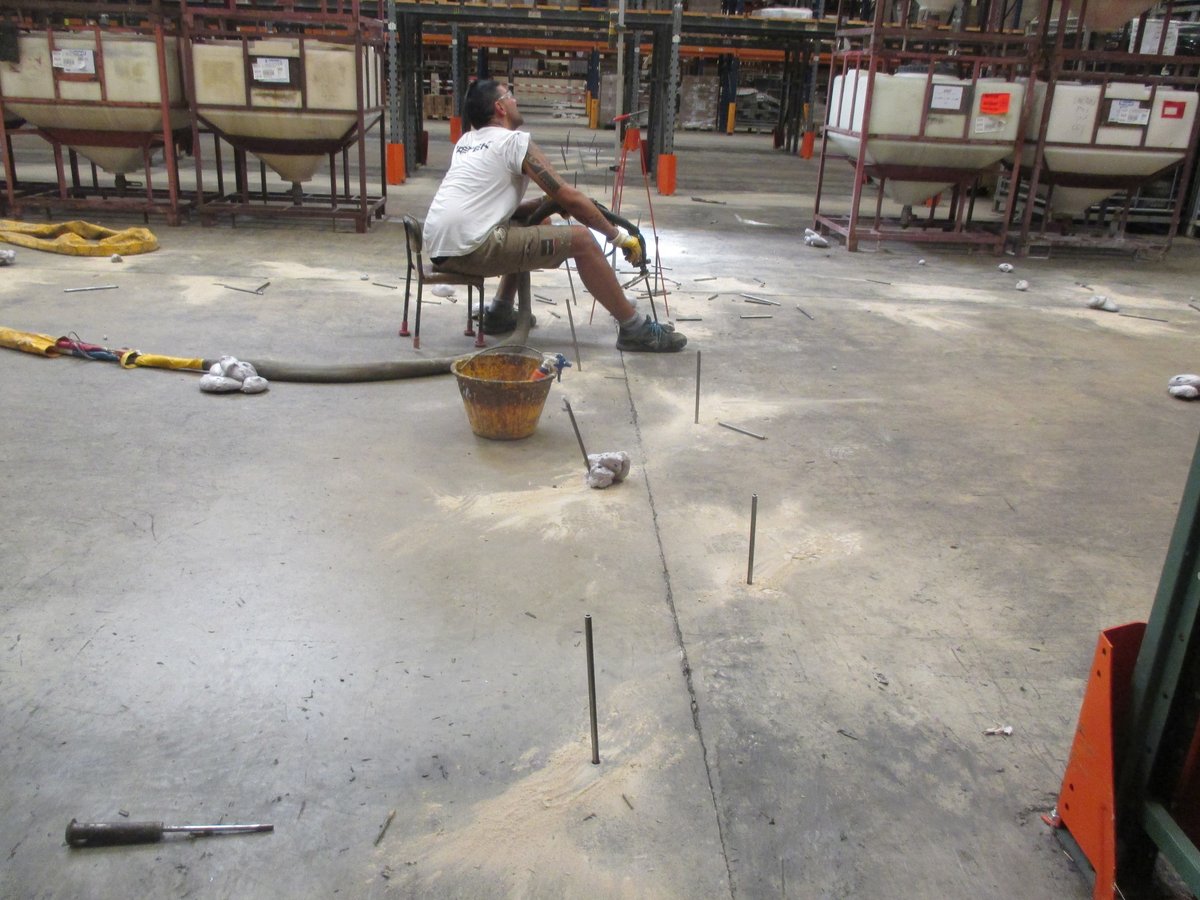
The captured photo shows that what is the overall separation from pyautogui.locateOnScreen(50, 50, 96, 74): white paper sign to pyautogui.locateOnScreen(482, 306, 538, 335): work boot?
5196 millimetres

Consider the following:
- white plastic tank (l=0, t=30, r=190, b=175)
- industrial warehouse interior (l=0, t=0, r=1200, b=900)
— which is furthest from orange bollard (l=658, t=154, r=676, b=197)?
white plastic tank (l=0, t=30, r=190, b=175)

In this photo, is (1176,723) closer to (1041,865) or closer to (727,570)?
(1041,865)

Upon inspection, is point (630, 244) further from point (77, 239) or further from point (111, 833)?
point (77, 239)

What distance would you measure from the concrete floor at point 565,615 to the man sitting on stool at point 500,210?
1.91ft

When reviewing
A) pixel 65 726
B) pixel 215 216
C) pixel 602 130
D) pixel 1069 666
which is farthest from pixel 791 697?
pixel 602 130

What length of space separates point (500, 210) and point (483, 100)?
0.58 metres

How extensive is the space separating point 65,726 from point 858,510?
104 inches

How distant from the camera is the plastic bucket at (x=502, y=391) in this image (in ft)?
12.6

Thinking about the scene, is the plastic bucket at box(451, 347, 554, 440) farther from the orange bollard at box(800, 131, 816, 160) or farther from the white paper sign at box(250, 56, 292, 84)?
the orange bollard at box(800, 131, 816, 160)

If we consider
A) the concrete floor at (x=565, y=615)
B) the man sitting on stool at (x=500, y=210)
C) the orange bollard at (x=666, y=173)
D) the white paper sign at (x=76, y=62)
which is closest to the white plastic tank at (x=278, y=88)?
the white paper sign at (x=76, y=62)

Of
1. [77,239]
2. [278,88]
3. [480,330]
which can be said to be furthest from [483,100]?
[77,239]

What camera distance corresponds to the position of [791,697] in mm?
2428

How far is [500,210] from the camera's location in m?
4.89

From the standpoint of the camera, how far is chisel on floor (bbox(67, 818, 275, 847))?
73.8 inches
